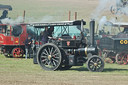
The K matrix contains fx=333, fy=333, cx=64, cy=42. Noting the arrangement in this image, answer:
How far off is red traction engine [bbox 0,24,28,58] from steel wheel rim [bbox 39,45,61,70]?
751 cm

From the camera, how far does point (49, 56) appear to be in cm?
1277

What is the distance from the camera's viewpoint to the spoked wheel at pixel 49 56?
41.5ft

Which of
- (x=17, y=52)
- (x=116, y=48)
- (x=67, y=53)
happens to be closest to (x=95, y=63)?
(x=67, y=53)

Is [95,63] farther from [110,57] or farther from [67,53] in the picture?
[110,57]

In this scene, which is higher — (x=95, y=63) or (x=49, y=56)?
(x=49, y=56)

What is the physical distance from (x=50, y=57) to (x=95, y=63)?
173 cm

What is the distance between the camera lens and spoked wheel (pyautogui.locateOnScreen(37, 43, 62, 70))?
12636 mm

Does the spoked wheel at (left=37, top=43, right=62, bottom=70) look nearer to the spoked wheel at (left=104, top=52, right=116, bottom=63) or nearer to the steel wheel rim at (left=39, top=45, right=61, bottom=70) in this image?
the steel wheel rim at (left=39, top=45, right=61, bottom=70)

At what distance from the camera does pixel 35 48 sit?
13320 mm

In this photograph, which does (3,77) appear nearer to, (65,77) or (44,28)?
(65,77)

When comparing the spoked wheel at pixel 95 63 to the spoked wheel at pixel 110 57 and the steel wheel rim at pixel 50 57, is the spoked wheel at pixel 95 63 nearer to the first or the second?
the steel wheel rim at pixel 50 57

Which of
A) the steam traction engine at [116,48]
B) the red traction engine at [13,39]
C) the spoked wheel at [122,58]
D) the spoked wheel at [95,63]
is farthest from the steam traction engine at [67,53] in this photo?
the red traction engine at [13,39]

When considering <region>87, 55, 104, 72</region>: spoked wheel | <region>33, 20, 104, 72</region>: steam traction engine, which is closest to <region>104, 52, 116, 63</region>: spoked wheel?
<region>33, 20, 104, 72</region>: steam traction engine

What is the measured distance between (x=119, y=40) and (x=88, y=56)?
12.6ft
